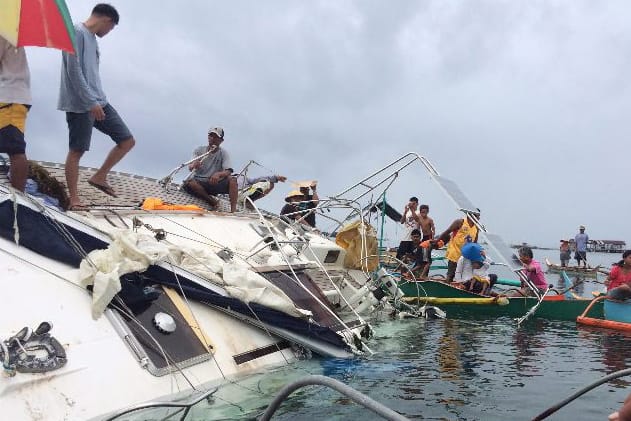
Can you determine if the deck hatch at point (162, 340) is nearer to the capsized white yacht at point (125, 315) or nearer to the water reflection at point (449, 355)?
the capsized white yacht at point (125, 315)

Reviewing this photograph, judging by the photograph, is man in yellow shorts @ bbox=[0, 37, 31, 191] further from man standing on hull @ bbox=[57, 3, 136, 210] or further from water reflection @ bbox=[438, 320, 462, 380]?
water reflection @ bbox=[438, 320, 462, 380]

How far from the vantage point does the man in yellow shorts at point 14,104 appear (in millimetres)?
5219

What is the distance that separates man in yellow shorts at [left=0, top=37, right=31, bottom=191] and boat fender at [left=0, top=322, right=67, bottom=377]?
87.9 inches

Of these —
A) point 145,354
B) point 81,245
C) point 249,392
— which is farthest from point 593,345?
point 81,245

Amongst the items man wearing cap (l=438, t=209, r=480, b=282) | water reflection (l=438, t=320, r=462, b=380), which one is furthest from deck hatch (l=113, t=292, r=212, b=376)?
man wearing cap (l=438, t=209, r=480, b=282)

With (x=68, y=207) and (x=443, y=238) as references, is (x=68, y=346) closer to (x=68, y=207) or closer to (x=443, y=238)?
(x=68, y=207)

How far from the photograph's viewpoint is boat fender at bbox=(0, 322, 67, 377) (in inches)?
133

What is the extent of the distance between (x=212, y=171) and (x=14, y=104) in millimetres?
5186

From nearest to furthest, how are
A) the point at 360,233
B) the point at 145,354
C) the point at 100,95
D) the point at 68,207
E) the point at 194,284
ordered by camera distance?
1. the point at 145,354
2. the point at 194,284
3. the point at 68,207
4. the point at 100,95
5. the point at 360,233

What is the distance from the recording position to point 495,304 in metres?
11.0

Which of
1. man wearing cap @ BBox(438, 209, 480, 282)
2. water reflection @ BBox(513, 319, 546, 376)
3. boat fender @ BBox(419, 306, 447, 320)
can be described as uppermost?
man wearing cap @ BBox(438, 209, 480, 282)

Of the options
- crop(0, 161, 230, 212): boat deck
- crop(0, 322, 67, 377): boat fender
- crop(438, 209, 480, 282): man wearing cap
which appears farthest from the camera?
crop(438, 209, 480, 282): man wearing cap

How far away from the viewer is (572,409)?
4.95 metres

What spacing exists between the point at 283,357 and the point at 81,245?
93.6 inches
